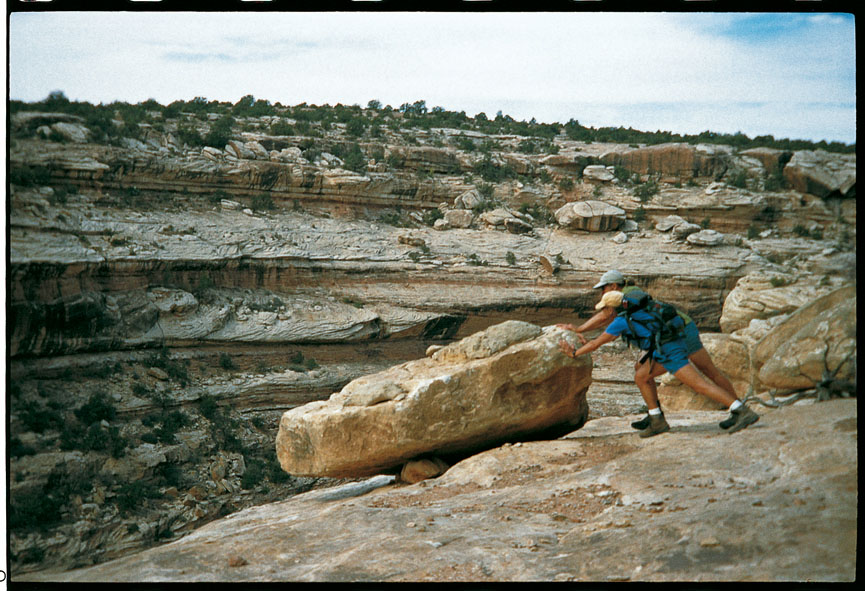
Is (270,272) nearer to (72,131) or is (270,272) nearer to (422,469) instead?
(72,131)

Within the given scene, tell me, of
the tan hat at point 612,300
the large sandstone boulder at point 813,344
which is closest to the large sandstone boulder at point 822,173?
the large sandstone boulder at point 813,344

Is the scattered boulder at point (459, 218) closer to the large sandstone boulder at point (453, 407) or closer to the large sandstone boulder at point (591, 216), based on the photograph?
the large sandstone boulder at point (591, 216)

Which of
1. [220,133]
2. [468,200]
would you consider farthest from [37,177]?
[468,200]

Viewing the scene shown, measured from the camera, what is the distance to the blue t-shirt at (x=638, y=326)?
20.9 ft

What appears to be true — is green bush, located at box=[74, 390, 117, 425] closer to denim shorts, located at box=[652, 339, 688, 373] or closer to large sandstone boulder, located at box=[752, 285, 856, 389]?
denim shorts, located at box=[652, 339, 688, 373]

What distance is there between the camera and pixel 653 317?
20.9 feet

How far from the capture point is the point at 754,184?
1198 cm

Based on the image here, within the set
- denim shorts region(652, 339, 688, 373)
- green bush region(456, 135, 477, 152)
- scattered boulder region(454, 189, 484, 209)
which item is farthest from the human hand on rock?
green bush region(456, 135, 477, 152)

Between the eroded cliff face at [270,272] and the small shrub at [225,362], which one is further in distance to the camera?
the small shrub at [225,362]

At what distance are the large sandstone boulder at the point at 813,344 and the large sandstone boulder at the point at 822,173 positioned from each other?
0.99m

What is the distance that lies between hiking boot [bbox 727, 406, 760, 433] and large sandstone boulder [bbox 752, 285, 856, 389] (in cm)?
69

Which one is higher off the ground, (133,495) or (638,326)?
(638,326)

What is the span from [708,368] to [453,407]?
250cm

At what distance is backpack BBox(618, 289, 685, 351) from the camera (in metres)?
6.34
